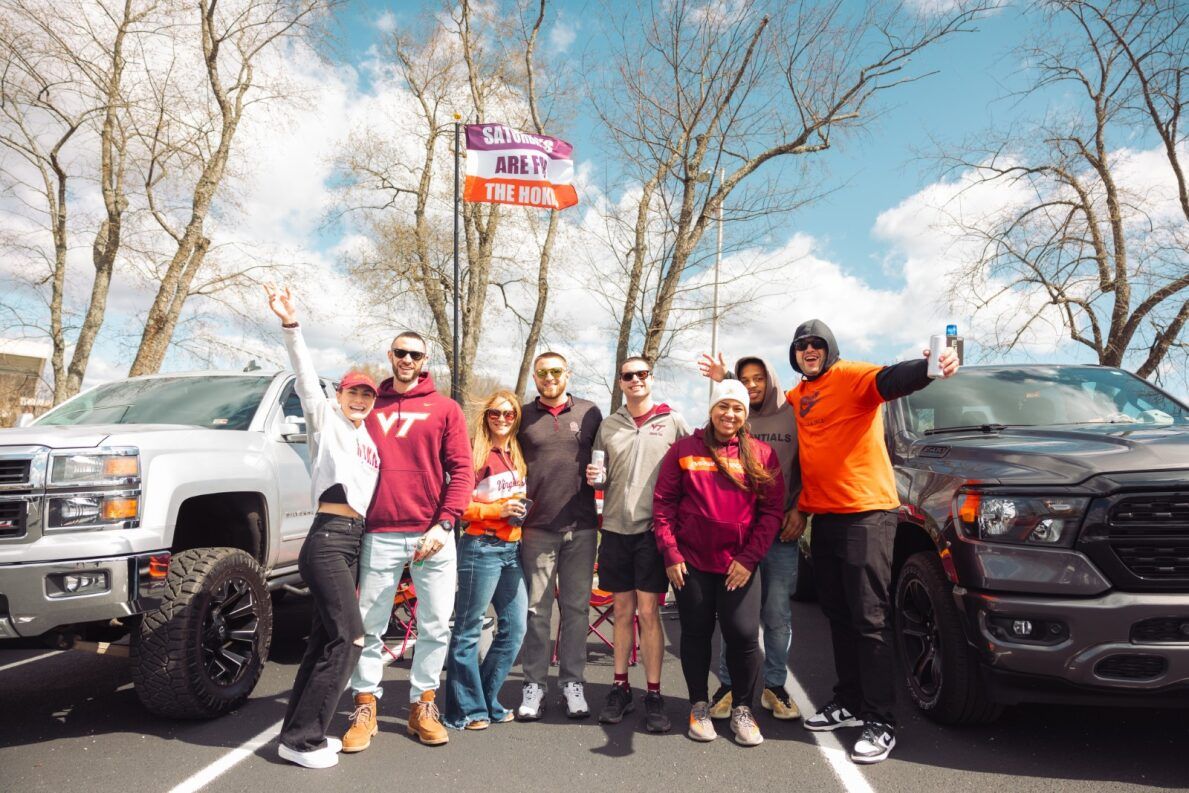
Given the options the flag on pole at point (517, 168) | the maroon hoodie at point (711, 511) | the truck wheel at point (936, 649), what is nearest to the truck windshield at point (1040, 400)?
the truck wheel at point (936, 649)

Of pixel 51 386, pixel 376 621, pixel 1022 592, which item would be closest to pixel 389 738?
pixel 376 621

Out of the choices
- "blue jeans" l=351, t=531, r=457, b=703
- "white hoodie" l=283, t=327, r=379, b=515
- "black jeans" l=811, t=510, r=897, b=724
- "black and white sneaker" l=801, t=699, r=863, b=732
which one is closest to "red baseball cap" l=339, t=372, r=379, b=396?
"white hoodie" l=283, t=327, r=379, b=515

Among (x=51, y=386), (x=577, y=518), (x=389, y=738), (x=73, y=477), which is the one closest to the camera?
(x=73, y=477)

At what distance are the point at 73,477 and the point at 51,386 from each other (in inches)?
606

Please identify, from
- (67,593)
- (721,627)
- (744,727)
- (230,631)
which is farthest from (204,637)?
(744,727)

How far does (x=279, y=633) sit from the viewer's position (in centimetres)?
642

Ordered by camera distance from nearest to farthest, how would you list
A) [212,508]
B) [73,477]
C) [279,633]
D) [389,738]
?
[73,477] < [389,738] < [212,508] < [279,633]

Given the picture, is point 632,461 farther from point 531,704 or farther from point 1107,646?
point 1107,646

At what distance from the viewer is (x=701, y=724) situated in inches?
154

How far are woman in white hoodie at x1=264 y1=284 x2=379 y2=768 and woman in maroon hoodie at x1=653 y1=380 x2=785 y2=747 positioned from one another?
1.60 metres

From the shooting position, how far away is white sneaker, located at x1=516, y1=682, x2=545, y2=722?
13.8 feet

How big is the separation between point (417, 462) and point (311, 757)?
1487mm

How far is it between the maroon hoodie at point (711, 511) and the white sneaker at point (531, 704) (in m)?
1.11

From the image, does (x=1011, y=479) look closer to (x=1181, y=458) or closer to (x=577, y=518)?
(x=1181, y=458)
